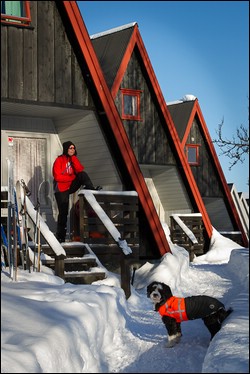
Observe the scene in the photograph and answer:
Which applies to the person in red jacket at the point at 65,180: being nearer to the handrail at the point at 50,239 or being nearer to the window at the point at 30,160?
the handrail at the point at 50,239

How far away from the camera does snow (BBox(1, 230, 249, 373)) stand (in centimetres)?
307

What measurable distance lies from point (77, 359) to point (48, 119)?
970 centimetres

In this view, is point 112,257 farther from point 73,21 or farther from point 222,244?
point 222,244

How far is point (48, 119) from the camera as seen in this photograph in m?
13.4

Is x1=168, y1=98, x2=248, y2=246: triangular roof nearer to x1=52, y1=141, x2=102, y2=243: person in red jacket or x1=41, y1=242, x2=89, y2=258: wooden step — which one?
x1=52, y1=141, x2=102, y2=243: person in red jacket

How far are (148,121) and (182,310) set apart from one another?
1316 cm

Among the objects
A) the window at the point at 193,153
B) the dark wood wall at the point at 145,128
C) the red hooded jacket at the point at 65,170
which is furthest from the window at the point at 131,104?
the red hooded jacket at the point at 65,170

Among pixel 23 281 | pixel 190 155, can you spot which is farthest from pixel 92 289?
pixel 190 155

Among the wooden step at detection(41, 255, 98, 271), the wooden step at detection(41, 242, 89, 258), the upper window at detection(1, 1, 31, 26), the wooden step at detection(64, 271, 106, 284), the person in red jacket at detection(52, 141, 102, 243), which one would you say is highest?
the upper window at detection(1, 1, 31, 26)

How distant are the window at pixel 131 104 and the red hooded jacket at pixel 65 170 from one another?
8029 mm

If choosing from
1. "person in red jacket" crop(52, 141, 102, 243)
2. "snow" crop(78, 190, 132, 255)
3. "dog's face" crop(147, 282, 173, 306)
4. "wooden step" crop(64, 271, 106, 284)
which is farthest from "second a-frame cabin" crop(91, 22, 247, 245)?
"dog's face" crop(147, 282, 173, 306)

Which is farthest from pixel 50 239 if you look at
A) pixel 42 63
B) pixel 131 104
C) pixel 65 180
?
pixel 131 104

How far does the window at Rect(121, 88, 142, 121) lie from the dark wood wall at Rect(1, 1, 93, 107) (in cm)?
706

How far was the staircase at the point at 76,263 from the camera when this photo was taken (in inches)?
372
